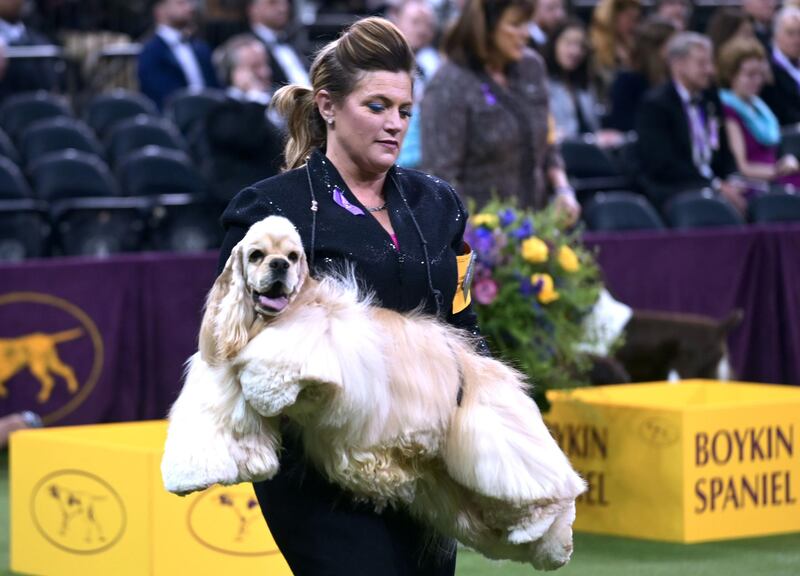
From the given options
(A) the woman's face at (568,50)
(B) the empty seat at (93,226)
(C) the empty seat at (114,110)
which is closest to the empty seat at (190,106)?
(C) the empty seat at (114,110)

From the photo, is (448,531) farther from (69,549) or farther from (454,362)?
(69,549)

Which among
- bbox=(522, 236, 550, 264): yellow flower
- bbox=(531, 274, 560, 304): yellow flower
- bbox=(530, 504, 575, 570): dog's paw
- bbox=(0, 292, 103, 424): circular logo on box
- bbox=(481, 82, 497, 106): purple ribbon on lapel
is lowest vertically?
bbox=(0, 292, 103, 424): circular logo on box

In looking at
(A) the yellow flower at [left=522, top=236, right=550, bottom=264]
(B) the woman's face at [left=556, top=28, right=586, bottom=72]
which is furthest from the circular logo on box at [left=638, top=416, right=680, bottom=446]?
(B) the woman's face at [left=556, top=28, right=586, bottom=72]

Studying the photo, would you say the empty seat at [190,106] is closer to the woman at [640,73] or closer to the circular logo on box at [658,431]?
the woman at [640,73]

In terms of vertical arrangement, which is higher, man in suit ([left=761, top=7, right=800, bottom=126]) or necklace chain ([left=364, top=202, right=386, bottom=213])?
necklace chain ([left=364, top=202, right=386, bottom=213])

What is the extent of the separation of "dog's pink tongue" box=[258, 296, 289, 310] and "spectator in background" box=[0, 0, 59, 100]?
25.9ft

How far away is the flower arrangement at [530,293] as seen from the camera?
5.69 meters

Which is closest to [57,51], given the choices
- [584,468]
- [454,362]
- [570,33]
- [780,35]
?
[570,33]

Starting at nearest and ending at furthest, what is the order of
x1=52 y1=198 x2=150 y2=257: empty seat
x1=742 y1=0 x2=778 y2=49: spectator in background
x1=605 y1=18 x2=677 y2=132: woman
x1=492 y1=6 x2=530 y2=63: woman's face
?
x1=492 y1=6 x2=530 y2=63: woman's face
x1=52 y1=198 x2=150 y2=257: empty seat
x1=605 y1=18 x2=677 y2=132: woman
x1=742 y1=0 x2=778 y2=49: spectator in background

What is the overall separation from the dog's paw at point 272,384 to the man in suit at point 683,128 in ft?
23.4

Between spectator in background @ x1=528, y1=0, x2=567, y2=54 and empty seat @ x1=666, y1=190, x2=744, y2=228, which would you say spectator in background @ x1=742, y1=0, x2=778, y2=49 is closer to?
spectator in background @ x1=528, y1=0, x2=567, y2=54

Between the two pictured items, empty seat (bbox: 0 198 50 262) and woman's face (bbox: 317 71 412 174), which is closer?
woman's face (bbox: 317 71 412 174)

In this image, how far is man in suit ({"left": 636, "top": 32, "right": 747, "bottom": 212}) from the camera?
9398mm

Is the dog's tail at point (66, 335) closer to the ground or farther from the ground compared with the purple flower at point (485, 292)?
closer to the ground
